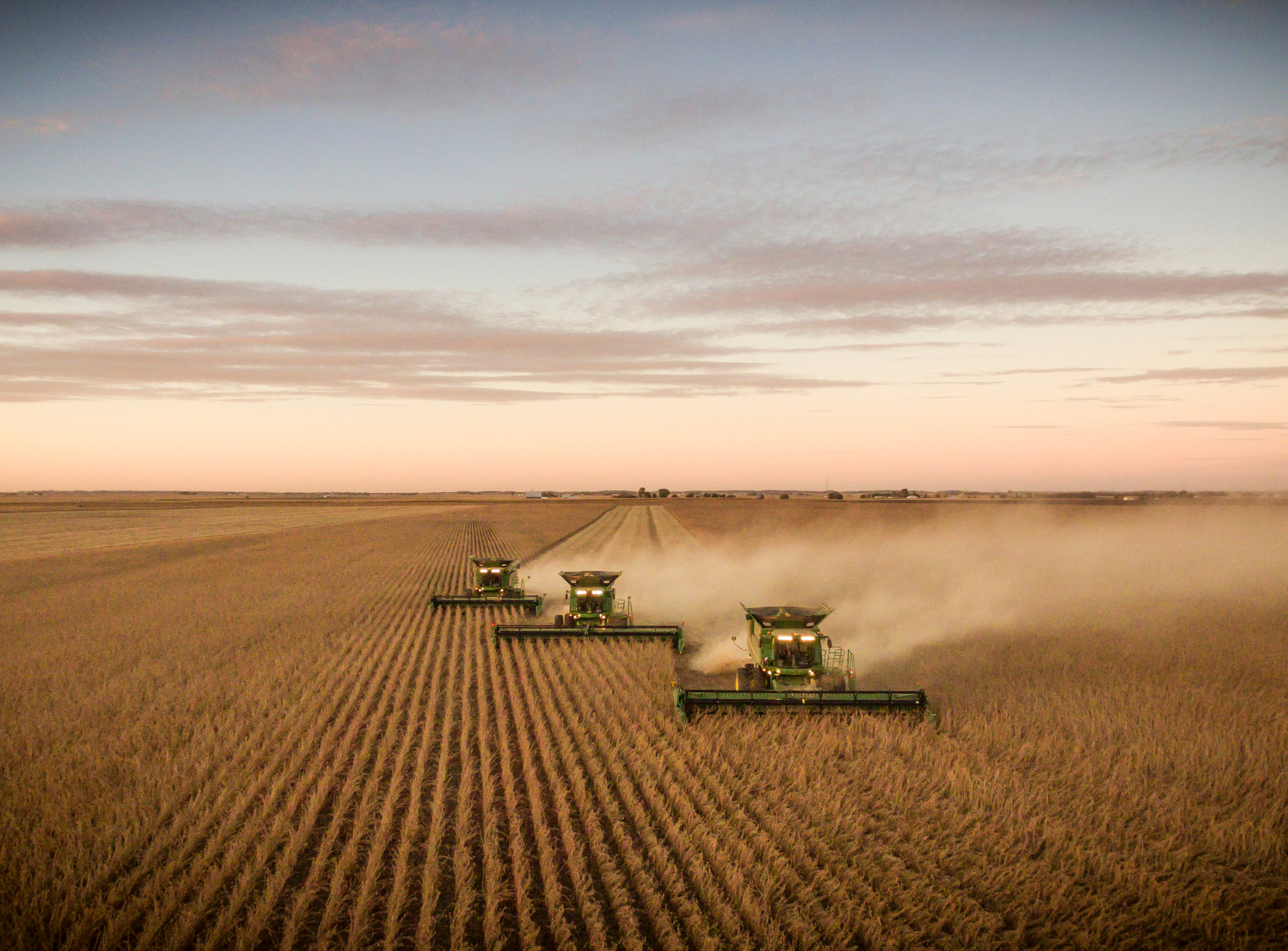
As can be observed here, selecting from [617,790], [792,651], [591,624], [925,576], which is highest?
[792,651]

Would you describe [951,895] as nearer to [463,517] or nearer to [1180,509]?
[463,517]

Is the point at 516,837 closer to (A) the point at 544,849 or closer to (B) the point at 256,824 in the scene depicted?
(A) the point at 544,849

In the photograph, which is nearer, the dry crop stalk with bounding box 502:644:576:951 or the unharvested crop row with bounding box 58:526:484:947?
the dry crop stalk with bounding box 502:644:576:951

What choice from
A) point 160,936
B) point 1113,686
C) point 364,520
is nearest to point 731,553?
point 1113,686

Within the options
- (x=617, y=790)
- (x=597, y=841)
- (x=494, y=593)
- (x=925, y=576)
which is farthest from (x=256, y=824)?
(x=925, y=576)

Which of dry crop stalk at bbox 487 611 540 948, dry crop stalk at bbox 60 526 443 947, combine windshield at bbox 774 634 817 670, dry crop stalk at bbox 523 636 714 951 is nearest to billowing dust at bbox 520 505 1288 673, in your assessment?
combine windshield at bbox 774 634 817 670

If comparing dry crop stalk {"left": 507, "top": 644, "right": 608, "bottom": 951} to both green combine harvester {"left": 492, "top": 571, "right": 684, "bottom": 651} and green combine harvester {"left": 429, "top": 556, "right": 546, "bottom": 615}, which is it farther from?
green combine harvester {"left": 429, "top": 556, "right": 546, "bottom": 615}
